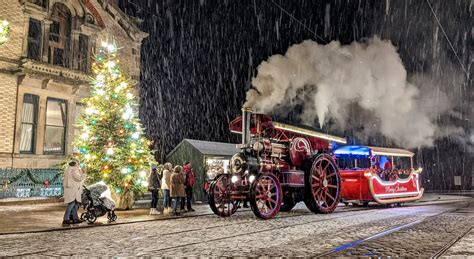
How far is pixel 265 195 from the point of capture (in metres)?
11.6

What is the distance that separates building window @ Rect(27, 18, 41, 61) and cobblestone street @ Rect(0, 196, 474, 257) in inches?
489

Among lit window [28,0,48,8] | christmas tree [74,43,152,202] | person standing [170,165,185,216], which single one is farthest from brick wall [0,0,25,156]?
person standing [170,165,185,216]

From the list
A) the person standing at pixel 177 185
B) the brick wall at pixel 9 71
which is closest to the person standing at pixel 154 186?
the person standing at pixel 177 185

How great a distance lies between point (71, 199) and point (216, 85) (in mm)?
24764

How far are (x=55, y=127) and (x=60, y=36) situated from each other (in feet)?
15.2

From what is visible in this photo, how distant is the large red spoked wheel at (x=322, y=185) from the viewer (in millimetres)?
13141

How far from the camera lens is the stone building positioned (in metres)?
18.1

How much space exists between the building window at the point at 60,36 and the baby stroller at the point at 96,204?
11.4 m

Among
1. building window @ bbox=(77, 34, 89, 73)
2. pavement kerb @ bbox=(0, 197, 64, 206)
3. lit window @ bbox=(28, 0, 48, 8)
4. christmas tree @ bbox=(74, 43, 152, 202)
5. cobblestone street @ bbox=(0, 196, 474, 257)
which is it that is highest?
lit window @ bbox=(28, 0, 48, 8)

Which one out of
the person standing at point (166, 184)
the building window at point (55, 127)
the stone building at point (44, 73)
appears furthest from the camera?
the building window at point (55, 127)

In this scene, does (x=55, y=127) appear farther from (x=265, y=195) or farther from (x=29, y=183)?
(x=265, y=195)

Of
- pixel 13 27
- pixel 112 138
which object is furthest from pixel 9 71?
pixel 112 138

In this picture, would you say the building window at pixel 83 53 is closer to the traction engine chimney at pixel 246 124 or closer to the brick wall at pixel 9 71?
the brick wall at pixel 9 71

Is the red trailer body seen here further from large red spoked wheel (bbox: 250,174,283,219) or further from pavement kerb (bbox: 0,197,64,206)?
pavement kerb (bbox: 0,197,64,206)
